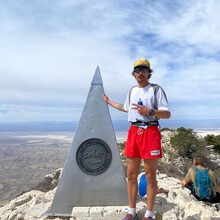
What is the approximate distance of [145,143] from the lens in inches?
181

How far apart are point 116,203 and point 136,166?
1661 mm

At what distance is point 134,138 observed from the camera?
187 inches

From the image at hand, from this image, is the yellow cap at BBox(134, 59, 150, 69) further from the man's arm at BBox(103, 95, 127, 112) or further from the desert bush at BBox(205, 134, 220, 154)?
the desert bush at BBox(205, 134, 220, 154)

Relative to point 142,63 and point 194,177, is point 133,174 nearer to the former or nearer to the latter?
point 142,63

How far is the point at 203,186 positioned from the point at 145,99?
2.86m

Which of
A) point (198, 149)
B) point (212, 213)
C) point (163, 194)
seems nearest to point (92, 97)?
point (163, 194)

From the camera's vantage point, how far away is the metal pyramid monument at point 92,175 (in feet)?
20.5

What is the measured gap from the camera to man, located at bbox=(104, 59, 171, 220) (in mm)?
4570

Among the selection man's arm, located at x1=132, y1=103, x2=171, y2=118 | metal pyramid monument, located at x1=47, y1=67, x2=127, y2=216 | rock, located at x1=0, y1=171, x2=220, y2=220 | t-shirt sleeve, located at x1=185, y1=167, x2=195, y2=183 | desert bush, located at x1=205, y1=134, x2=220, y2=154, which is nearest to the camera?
man's arm, located at x1=132, y1=103, x2=171, y2=118

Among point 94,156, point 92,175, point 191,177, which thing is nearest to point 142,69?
point 94,156

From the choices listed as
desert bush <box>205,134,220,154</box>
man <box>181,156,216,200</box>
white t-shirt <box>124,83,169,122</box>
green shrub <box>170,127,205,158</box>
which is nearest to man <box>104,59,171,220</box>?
white t-shirt <box>124,83,169,122</box>

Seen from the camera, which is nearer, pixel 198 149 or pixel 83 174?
pixel 83 174

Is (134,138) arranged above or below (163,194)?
above

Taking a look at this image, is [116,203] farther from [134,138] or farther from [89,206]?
[134,138]
